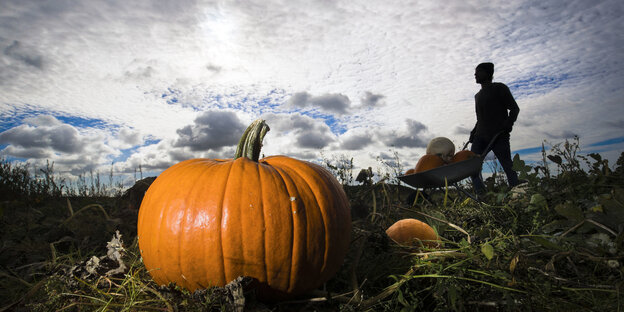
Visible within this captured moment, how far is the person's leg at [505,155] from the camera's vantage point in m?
6.24

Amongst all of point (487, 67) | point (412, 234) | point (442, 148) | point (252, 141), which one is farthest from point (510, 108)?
point (252, 141)

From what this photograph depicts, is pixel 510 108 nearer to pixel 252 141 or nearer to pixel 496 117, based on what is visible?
pixel 496 117

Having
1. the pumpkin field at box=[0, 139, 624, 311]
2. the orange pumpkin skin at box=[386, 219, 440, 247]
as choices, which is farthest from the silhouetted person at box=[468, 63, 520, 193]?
the orange pumpkin skin at box=[386, 219, 440, 247]

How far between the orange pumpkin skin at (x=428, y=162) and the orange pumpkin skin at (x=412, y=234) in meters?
2.82

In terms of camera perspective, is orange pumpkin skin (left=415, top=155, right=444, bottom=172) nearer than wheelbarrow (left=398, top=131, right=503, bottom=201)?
No

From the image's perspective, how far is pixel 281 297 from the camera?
181 centimetres

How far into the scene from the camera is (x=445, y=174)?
482cm

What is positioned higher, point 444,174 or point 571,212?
point 444,174

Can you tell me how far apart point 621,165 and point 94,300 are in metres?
4.13

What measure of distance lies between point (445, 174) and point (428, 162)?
491 millimetres

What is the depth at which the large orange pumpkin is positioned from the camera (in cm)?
166

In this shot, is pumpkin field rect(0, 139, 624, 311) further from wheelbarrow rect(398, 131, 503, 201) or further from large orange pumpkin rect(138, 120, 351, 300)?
wheelbarrow rect(398, 131, 503, 201)

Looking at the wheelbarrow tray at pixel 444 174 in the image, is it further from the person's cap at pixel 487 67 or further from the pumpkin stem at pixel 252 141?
the pumpkin stem at pixel 252 141

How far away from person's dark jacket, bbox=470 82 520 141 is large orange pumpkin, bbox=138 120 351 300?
217 inches
